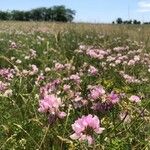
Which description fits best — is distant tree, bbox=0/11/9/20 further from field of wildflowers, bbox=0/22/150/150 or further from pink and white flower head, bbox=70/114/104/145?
pink and white flower head, bbox=70/114/104/145

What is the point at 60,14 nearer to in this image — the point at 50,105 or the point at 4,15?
the point at 4,15

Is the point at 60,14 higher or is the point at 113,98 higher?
the point at 113,98

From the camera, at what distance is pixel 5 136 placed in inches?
162

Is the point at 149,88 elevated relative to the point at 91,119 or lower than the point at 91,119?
lower

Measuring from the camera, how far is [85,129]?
8.54 ft

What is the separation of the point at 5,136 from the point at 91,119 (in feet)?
5.27

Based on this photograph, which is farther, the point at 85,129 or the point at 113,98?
the point at 113,98

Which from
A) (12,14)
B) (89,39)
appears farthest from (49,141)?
(12,14)

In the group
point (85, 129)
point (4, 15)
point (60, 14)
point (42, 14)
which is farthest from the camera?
point (42, 14)

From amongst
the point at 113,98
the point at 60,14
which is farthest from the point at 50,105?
the point at 60,14

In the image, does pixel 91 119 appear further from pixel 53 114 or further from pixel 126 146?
pixel 126 146

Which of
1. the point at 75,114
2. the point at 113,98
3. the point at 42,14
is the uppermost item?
the point at 113,98

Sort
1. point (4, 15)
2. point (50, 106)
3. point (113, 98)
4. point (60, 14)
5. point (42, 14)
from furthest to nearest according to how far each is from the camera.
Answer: point (42, 14), point (60, 14), point (4, 15), point (113, 98), point (50, 106)

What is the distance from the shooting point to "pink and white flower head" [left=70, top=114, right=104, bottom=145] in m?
2.57
